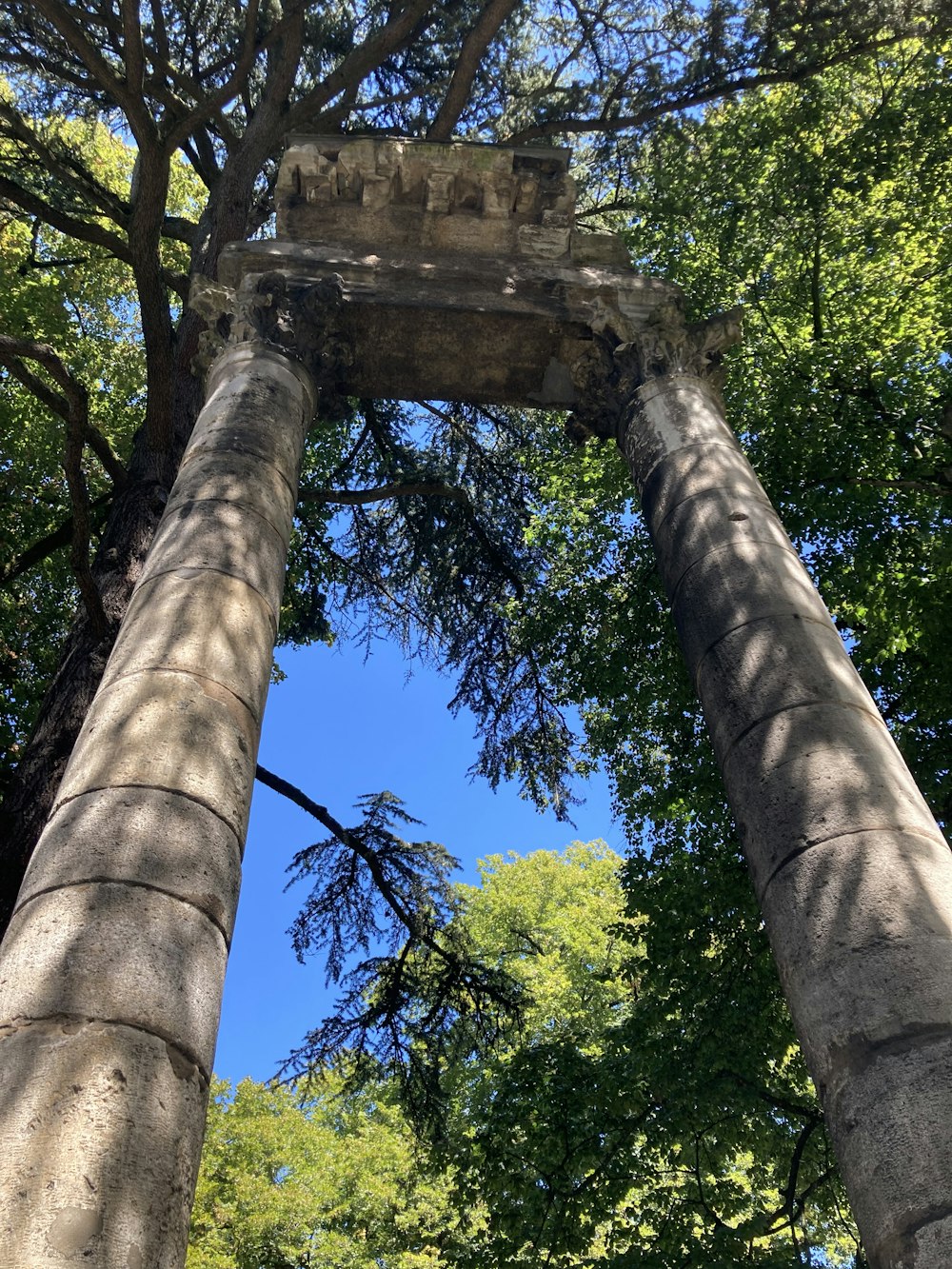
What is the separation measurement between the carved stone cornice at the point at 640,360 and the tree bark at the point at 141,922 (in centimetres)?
319

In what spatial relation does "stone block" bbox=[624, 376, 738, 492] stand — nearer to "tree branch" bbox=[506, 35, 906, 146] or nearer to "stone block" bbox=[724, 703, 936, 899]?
"stone block" bbox=[724, 703, 936, 899]

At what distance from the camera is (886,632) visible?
10.4 metres

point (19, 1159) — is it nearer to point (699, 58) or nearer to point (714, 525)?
point (714, 525)

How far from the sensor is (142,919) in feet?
12.3

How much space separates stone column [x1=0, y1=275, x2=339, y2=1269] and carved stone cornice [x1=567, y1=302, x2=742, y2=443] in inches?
123

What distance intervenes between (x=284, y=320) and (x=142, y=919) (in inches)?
202

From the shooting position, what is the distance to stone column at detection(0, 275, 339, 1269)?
120 inches

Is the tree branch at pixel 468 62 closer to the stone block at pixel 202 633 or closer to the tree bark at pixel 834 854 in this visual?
the tree bark at pixel 834 854

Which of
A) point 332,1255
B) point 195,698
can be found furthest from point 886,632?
point 332,1255

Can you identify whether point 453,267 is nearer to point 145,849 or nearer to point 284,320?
point 284,320

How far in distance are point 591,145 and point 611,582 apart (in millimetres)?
7137

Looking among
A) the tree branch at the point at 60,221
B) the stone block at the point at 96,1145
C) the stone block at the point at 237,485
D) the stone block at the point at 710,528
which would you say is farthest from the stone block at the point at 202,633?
the tree branch at the point at 60,221

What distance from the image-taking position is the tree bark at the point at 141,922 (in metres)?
3.06

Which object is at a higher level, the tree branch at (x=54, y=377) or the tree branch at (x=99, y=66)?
the tree branch at (x=99, y=66)
